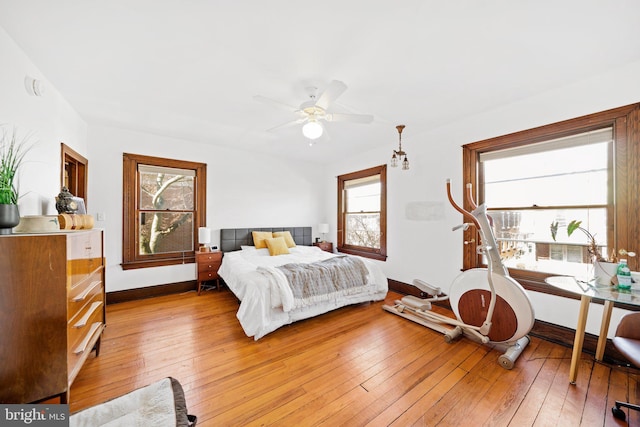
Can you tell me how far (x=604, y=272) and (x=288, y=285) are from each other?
2.79m

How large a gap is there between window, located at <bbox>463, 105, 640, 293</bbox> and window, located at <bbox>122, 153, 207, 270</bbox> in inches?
172

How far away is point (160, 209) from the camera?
3.96 m

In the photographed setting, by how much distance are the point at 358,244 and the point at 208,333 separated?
324 cm

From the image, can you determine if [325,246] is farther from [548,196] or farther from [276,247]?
[548,196]

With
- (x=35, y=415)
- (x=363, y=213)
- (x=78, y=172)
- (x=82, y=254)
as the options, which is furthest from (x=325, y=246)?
(x=35, y=415)

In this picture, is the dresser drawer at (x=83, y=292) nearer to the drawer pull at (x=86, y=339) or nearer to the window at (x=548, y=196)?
the drawer pull at (x=86, y=339)

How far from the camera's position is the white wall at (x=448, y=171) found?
2213 mm

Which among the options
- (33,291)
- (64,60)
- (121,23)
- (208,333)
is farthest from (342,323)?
(64,60)

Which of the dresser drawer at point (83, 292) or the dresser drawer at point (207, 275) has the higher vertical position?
the dresser drawer at point (83, 292)

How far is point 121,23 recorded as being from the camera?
1.60 meters

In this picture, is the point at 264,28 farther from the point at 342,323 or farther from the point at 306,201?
the point at 306,201

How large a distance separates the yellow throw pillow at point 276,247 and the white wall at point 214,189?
804 millimetres

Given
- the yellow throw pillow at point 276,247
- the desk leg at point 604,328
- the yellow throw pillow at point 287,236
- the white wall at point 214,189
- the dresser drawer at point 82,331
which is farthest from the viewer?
the yellow throw pillow at point 287,236

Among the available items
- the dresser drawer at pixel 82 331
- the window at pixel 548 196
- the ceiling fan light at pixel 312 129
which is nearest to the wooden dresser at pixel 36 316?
the dresser drawer at pixel 82 331
